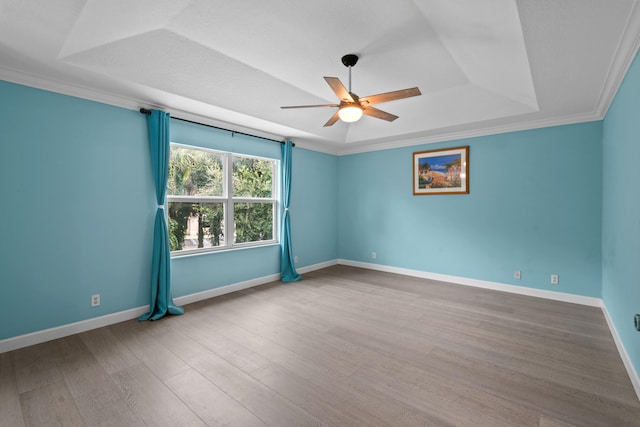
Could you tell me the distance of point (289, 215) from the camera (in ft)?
17.5

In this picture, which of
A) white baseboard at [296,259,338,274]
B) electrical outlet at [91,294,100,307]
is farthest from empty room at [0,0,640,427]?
white baseboard at [296,259,338,274]

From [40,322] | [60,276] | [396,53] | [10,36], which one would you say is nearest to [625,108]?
[396,53]

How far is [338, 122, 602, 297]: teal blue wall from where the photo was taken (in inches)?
154

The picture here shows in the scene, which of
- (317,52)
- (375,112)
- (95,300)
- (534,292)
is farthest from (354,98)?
(534,292)

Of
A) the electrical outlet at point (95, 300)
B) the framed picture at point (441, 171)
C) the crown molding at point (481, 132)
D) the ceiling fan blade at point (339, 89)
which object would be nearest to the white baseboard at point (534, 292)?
the framed picture at point (441, 171)

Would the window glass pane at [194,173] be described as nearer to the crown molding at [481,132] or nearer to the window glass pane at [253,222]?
the window glass pane at [253,222]

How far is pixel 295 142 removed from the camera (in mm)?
5477

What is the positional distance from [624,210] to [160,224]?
4.73m

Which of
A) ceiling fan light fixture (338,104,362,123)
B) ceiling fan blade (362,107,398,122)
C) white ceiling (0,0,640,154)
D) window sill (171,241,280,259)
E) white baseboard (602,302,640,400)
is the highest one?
white ceiling (0,0,640,154)

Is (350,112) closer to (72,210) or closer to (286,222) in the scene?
(286,222)

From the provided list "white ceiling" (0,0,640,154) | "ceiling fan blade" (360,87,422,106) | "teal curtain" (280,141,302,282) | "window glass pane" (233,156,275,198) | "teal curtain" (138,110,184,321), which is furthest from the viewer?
"teal curtain" (280,141,302,282)

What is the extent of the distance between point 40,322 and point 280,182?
3.52 metres

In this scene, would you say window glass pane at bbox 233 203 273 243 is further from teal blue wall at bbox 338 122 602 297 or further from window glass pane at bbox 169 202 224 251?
teal blue wall at bbox 338 122 602 297

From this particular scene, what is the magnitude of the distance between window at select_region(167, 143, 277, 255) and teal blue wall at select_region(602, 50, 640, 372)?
4390mm
